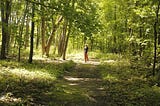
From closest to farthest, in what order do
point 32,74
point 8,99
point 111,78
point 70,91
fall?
point 8,99 → point 70,91 → point 32,74 → point 111,78

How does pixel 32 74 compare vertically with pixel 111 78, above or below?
above

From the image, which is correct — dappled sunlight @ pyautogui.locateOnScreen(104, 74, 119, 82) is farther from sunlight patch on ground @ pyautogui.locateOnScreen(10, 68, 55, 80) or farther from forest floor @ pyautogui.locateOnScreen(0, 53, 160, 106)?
sunlight patch on ground @ pyautogui.locateOnScreen(10, 68, 55, 80)

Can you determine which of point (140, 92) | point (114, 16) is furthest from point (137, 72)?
point (114, 16)

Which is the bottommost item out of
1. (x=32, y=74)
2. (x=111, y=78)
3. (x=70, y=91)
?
(x=70, y=91)

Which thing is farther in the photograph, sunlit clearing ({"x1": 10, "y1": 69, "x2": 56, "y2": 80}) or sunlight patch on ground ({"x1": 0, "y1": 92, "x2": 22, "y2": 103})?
sunlit clearing ({"x1": 10, "y1": 69, "x2": 56, "y2": 80})

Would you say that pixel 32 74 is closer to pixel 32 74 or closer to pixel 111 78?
pixel 32 74

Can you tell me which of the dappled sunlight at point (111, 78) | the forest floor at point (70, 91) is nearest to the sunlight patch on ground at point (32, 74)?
the forest floor at point (70, 91)

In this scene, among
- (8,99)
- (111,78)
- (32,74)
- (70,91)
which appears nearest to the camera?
(8,99)

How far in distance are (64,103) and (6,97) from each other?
248 cm

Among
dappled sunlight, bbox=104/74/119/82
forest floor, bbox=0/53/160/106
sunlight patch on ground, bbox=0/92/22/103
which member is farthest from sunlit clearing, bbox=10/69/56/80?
sunlight patch on ground, bbox=0/92/22/103

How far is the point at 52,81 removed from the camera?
55.2ft

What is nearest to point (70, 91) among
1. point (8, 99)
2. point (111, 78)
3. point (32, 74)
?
point (8, 99)

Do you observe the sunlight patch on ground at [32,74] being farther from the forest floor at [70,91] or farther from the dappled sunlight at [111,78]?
the dappled sunlight at [111,78]

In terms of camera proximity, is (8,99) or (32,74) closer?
(8,99)
